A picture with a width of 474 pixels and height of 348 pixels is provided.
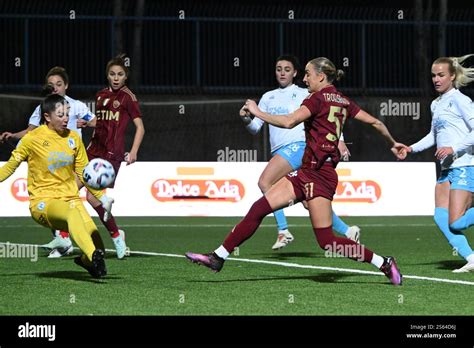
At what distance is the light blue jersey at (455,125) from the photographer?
37.7 feet

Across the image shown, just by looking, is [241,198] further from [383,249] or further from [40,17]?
[40,17]

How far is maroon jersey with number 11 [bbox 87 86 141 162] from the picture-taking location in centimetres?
1336

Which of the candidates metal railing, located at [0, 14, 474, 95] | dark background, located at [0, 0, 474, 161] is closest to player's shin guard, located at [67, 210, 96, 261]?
dark background, located at [0, 0, 474, 161]

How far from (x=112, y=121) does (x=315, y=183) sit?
12.2 feet

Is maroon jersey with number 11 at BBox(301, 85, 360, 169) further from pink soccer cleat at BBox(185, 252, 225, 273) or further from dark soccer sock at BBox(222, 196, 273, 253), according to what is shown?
pink soccer cleat at BBox(185, 252, 225, 273)

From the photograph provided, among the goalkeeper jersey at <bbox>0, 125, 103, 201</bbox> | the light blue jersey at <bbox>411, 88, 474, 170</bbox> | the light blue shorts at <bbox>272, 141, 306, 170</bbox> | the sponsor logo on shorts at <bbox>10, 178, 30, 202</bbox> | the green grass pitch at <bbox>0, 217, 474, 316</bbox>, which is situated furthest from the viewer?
the sponsor logo on shorts at <bbox>10, 178, 30, 202</bbox>

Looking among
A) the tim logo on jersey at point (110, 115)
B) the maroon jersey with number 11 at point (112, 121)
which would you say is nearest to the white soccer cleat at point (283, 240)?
the maroon jersey with number 11 at point (112, 121)

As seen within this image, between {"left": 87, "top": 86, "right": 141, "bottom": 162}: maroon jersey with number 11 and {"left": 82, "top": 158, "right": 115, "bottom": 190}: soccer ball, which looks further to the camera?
{"left": 87, "top": 86, "right": 141, "bottom": 162}: maroon jersey with number 11

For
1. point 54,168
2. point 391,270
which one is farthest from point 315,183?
point 54,168

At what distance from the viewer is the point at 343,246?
33.4 feet

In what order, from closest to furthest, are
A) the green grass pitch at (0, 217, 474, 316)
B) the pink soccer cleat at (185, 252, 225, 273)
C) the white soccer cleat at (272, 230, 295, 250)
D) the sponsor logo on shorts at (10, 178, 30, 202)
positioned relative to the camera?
the green grass pitch at (0, 217, 474, 316) < the pink soccer cleat at (185, 252, 225, 273) < the white soccer cleat at (272, 230, 295, 250) < the sponsor logo on shorts at (10, 178, 30, 202)

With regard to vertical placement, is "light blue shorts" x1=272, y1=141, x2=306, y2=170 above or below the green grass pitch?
above
